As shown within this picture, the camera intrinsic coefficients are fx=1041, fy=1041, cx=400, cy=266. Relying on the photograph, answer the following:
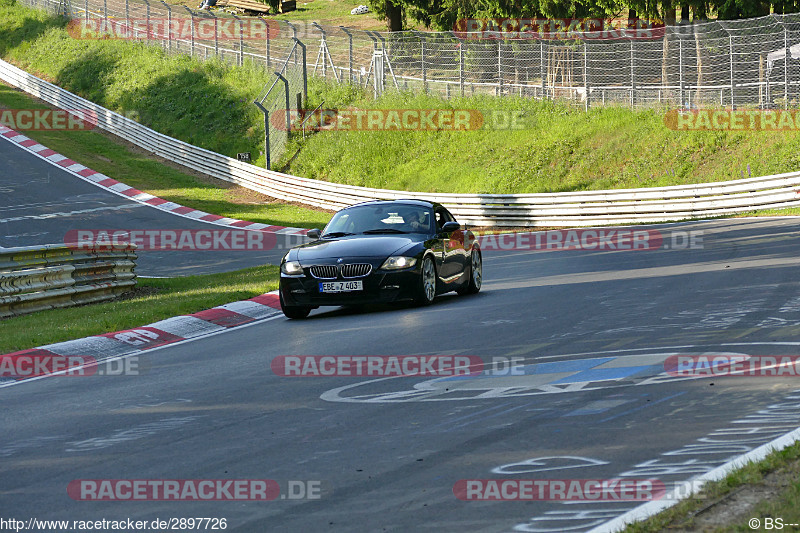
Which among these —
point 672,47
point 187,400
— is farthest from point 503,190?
point 187,400

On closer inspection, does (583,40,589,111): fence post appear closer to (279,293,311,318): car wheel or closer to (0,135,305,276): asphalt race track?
(0,135,305,276): asphalt race track

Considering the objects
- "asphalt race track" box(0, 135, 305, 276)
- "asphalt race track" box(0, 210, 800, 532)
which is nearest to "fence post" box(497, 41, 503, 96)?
"asphalt race track" box(0, 135, 305, 276)

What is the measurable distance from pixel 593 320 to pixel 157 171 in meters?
31.9

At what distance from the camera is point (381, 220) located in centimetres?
1437

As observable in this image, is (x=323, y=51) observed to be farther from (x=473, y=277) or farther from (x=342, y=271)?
(x=342, y=271)

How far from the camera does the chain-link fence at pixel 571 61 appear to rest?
97.7 feet

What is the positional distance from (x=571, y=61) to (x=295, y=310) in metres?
23.8

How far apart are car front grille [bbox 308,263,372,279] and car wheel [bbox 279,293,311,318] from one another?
0.54 meters

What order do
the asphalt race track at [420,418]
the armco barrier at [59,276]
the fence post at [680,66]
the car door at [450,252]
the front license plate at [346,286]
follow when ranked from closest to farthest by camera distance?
the asphalt race track at [420,418], the front license plate at [346,286], the car door at [450,252], the armco barrier at [59,276], the fence post at [680,66]

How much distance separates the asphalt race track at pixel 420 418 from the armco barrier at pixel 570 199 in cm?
1508

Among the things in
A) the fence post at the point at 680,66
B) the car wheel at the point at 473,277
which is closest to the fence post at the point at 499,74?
the fence post at the point at 680,66

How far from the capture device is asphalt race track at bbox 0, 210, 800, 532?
512cm

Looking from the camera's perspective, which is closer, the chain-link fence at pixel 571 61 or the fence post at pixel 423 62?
the chain-link fence at pixel 571 61

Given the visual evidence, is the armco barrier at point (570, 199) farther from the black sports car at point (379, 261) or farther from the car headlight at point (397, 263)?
the car headlight at point (397, 263)
